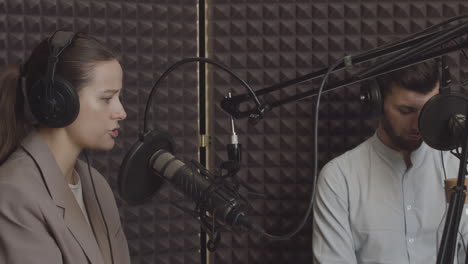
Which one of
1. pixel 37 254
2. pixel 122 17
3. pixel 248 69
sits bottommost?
pixel 37 254

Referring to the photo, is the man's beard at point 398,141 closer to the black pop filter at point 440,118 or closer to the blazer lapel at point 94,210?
the black pop filter at point 440,118

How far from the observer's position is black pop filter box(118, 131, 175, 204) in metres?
1.31

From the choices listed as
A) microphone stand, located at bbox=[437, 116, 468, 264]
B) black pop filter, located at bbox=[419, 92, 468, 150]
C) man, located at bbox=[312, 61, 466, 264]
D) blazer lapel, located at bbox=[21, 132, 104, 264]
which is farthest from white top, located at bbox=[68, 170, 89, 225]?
microphone stand, located at bbox=[437, 116, 468, 264]

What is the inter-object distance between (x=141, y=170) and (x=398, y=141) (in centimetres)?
97

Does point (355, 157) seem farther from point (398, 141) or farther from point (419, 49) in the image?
point (419, 49)

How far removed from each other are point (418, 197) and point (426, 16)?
67cm

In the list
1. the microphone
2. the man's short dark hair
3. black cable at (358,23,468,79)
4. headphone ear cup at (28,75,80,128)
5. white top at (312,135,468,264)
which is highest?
the man's short dark hair

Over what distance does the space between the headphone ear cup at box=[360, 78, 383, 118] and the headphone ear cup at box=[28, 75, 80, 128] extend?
2.59 feet

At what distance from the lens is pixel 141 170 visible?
133 centimetres

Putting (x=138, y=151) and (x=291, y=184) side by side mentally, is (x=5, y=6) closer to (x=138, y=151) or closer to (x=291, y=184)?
(x=138, y=151)

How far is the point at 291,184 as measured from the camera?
7.38 ft

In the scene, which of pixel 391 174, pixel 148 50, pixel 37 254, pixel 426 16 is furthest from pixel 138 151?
pixel 426 16

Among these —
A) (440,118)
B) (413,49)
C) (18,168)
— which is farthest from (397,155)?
(18,168)

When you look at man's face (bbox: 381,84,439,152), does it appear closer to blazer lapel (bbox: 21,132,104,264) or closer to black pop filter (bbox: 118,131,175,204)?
black pop filter (bbox: 118,131,175,204)
